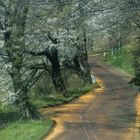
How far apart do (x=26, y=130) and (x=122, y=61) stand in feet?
133

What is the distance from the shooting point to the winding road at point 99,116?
24.5 m

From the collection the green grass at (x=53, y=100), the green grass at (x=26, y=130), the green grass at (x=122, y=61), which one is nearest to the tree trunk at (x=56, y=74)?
the green grass at (x=53, y=100)

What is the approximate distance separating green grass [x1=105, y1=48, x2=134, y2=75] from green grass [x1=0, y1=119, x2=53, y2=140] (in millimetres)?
31713

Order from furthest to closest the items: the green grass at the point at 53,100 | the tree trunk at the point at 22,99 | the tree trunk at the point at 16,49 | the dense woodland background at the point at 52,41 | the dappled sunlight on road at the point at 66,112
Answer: the green grass at the point at 53,100, the tree trunk at the point at 22,99, the tree trunk at the point at 16,49, the dappled sunlight on road at the point at 66,112, the dense woodland background at the point at 52,41

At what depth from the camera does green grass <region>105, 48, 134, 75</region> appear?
61184 millimetres

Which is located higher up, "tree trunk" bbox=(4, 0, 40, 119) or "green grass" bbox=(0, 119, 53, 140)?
"tree trunk" bbox=(4, 0, 40, 119)

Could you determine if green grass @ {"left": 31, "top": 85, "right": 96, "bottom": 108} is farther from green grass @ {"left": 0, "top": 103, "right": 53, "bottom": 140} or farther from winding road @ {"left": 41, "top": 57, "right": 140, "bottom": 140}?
green grass @ {"left": 0, "top": 103, "right": 53, "bottom": 140}

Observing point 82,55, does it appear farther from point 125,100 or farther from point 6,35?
point 6,35

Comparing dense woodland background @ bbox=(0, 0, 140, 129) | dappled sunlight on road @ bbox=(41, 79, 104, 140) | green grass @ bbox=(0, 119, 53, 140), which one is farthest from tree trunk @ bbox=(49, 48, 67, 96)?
green grass @ bbox=(0, 119, 53, 140)

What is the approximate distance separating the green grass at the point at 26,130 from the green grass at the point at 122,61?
3171 centimetres

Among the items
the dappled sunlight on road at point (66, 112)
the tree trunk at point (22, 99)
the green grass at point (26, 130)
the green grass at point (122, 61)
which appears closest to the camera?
the green grass at point (26, 130)

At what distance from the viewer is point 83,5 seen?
48.1ft

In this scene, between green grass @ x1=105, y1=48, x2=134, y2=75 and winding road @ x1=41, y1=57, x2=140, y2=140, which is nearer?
winding road @ x1=41, y1=57, x2=140, y2=140

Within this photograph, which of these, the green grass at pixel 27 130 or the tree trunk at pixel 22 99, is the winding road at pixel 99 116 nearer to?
the green grass at pixel 27 130
